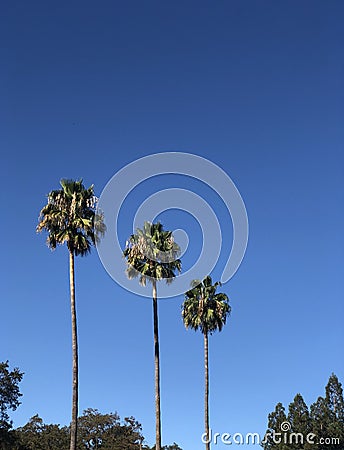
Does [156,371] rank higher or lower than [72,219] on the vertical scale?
lower

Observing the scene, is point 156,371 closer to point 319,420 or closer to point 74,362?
point 74,362

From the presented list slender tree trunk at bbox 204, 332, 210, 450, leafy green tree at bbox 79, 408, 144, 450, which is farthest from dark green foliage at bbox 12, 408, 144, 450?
slender tree trunk at bbox 204, 332, 210, 450

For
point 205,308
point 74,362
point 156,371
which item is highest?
point 205,308

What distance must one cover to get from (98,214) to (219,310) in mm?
17862

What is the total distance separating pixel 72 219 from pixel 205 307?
18590 mm

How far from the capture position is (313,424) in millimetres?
88938

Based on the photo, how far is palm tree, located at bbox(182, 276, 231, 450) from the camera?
5886 centimetres

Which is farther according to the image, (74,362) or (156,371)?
(156,371)

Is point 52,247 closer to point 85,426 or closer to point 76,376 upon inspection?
point 76,376

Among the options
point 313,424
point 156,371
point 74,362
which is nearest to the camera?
point 74,362

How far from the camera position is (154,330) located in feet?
167

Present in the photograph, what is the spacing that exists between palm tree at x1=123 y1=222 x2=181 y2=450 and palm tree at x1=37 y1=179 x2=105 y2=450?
25.9ft

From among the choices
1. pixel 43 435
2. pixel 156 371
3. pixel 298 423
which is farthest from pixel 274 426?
pixel 156 371

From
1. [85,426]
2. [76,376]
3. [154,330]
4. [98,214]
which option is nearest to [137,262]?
[154,330]
